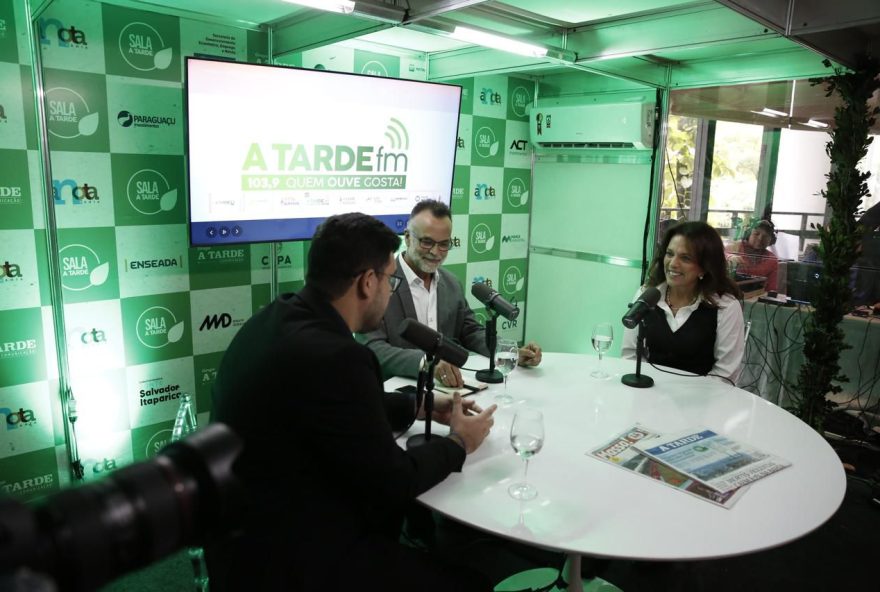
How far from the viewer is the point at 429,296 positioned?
2.93 metres

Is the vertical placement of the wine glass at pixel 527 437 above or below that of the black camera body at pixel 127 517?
below

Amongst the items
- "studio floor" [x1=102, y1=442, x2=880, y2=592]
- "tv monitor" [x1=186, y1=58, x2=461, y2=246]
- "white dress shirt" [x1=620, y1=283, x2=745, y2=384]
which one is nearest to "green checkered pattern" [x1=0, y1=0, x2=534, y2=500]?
"tv monitor" [x1=186, y1=58, x2=461, y2=246]

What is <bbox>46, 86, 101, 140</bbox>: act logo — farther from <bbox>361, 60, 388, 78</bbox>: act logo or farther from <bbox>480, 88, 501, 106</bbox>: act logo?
<bbox>480, 88, 501, 106</bbox>: act logo

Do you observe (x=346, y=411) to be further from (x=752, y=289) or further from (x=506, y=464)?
(x=752, y=289)

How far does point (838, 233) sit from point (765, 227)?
90 cm

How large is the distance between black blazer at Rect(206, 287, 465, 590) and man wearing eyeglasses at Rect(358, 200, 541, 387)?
3.50 feet

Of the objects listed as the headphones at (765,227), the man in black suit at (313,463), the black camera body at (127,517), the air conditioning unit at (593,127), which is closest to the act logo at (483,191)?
the air conditioning unit at (593,127)

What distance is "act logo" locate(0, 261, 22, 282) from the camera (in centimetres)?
273

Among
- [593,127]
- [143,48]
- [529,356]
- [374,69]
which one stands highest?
[374,69]

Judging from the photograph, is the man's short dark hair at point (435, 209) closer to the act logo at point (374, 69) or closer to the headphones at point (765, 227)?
the act logo at point (374, 69)

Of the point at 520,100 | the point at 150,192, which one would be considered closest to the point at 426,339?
the point at 150,192

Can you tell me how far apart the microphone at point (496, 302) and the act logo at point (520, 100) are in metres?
2.86

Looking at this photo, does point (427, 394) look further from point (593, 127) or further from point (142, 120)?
point (593, 127)

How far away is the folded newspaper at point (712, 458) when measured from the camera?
161 centimetres
